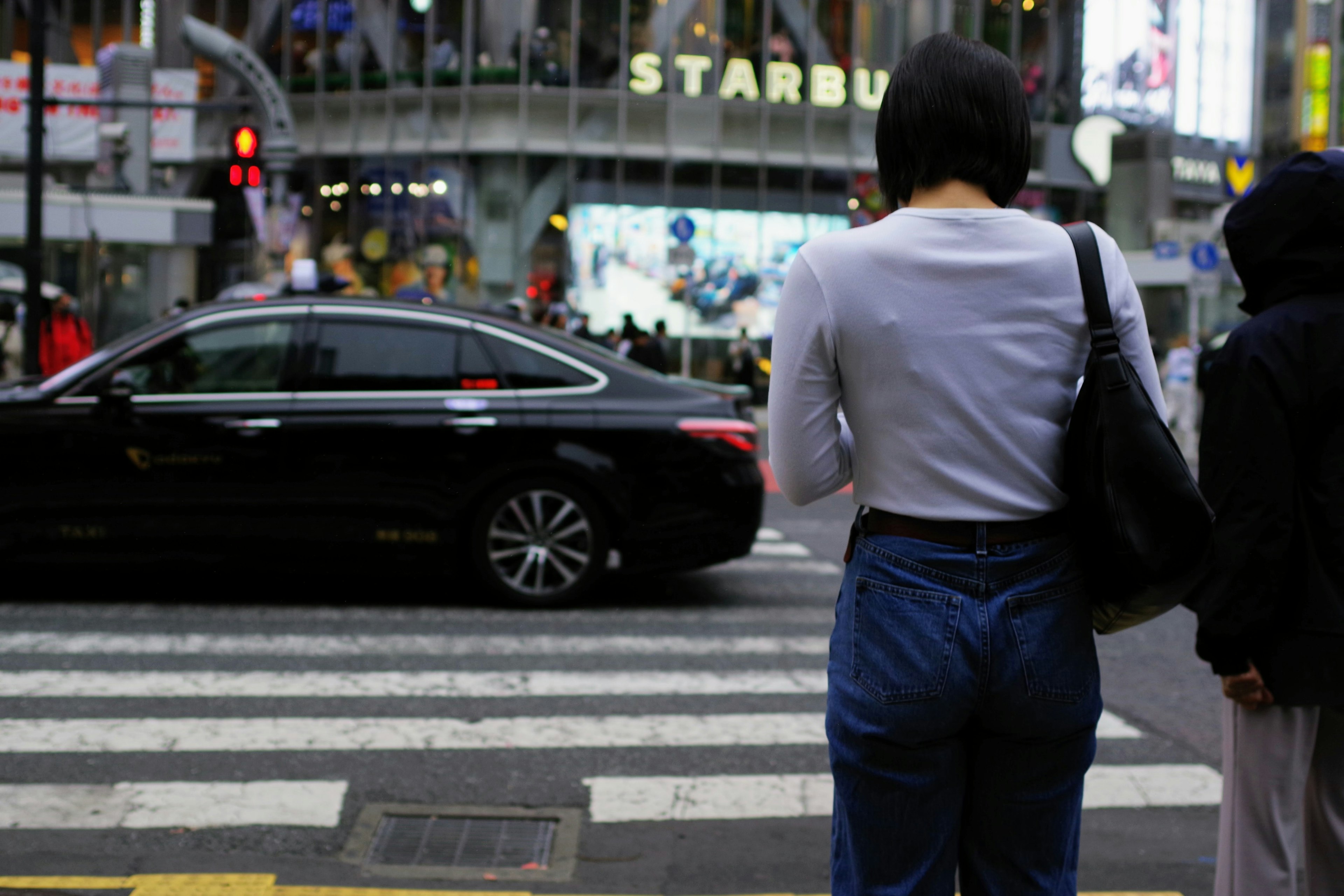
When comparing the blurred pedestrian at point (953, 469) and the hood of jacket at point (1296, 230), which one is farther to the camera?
Answer: the hood of jacket at point (1296, 230)

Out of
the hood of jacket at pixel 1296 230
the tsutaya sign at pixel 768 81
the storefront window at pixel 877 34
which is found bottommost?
the hood of jacket at pixel 1296 230

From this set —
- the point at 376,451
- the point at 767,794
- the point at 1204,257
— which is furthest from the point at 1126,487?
the point at 1204,257

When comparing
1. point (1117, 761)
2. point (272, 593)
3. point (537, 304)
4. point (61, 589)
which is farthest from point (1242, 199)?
point (537, 304)

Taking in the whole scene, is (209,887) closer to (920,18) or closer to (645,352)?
(645,352)

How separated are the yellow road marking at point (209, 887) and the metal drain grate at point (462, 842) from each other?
0.27 meters

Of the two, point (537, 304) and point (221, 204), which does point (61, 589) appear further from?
point (221, 204)

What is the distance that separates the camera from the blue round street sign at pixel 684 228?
87.6ft

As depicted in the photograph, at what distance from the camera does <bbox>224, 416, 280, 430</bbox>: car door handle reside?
24.9 ft

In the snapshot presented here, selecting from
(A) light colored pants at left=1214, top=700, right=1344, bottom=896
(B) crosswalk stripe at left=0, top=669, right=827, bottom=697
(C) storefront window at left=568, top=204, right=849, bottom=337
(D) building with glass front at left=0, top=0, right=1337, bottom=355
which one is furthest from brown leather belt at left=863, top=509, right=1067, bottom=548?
(C) storefront window at left=568, top=204, right=849, bottom=337

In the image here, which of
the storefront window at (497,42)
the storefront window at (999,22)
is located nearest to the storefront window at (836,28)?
the storefront window at (999,22)

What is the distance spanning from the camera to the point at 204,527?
7.61m

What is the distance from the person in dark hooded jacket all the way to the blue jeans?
0.79 m

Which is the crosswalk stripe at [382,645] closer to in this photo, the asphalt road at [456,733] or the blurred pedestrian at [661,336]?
the asphalt road at [456,733]

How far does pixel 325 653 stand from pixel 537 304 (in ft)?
75.4
